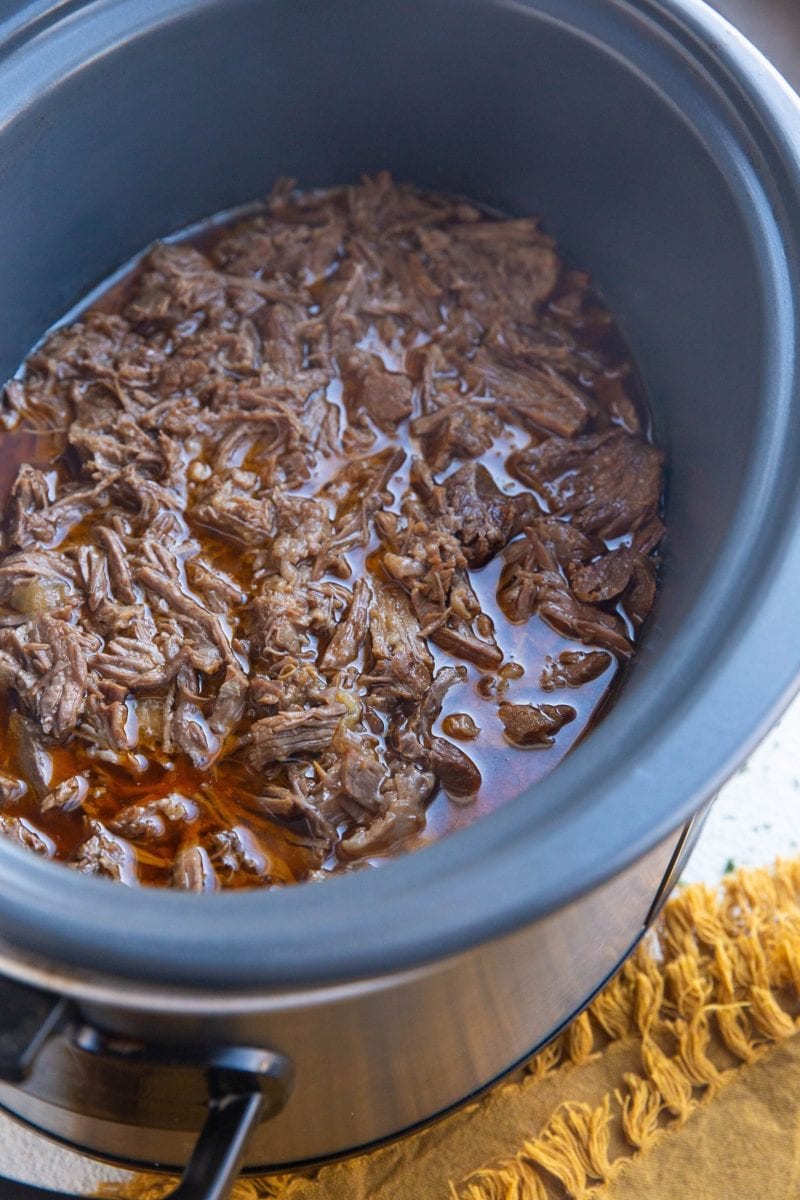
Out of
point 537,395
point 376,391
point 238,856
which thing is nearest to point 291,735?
point 238,856

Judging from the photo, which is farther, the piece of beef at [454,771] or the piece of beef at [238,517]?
the piece of beef at [238,517]

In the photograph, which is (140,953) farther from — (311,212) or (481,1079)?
(311,212)

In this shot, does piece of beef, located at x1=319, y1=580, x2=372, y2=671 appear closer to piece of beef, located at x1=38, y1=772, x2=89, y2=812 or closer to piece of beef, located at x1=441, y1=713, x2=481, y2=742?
piece of beef, located at x1=441, y1=713, x2=481, y2=742

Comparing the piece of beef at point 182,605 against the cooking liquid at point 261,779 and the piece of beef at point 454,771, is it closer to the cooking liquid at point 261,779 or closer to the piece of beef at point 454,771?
the cooking liquid at point 261,779

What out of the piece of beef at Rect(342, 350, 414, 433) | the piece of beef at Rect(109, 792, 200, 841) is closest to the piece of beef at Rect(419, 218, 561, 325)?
the piece of beef at Rect(342, 350, 414, 433)

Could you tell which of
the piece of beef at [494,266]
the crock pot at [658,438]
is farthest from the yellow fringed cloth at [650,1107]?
the piece of beef at [494,266]
